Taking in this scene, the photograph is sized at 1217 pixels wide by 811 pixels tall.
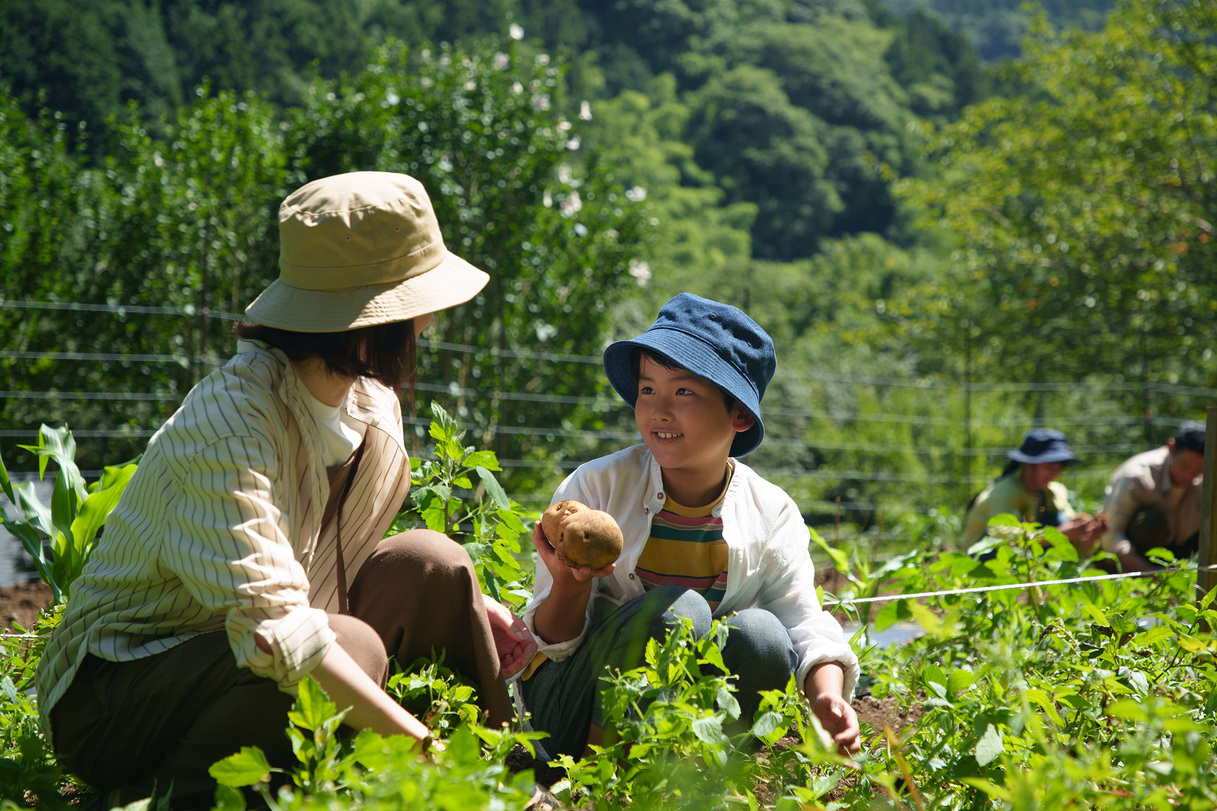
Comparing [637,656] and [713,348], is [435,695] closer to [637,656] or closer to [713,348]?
[637,656]

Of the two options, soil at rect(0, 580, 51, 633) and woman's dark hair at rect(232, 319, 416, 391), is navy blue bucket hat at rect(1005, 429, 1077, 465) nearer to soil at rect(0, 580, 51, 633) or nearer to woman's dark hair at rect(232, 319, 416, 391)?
woman's dark hair at rect(232, 319, 416, 391)

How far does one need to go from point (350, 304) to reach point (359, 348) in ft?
0.25

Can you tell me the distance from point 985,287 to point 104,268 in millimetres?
9283

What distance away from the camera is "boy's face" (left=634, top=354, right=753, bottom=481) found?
1770mm

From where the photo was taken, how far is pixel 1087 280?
909cm

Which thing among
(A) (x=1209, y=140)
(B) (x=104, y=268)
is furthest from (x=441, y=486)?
(A) (x=1209, y=140)

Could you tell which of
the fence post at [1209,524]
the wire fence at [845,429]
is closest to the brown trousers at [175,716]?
the fence post at [1209,524]

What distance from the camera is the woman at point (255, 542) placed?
3.99ft

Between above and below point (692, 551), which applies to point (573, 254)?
above

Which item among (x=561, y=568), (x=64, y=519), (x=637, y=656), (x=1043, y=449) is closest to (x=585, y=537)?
(x=561, y=568)

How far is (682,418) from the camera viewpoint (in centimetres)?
177

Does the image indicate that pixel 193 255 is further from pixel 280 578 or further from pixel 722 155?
pixel 722 155

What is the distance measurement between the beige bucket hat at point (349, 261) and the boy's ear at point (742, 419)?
675 millimetres

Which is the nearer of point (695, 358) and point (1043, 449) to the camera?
point (695, 358)
